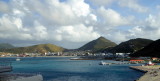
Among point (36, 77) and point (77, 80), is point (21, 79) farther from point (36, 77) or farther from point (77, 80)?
point (77, 80)

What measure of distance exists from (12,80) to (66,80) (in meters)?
26.4

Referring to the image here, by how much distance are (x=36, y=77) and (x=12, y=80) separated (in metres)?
8.80

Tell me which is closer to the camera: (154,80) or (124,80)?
(154,80)

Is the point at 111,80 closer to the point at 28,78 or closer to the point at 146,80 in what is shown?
the point at 146,80

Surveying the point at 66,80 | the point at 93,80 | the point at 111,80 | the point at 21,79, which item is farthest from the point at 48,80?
the point at 21,79

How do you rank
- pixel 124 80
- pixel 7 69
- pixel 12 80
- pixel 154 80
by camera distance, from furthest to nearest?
pixel 124 80, pixel 154 80, pixel 7 69, pixel 12 80

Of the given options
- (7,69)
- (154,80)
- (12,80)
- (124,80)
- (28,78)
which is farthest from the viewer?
(124,80)

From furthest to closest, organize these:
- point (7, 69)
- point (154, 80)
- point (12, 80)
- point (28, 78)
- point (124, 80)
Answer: point (124, 80) → point (154, 80) → point (7, 69) → point (28, 78) → point (12, 80)

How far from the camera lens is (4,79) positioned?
43.0 metres

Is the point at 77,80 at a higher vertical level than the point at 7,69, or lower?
lower

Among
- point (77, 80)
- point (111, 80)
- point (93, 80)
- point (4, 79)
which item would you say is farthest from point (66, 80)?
point (4, 79)

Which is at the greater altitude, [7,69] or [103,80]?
[7,69]

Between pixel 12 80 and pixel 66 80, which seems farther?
pixel 66 80

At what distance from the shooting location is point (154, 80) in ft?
170
